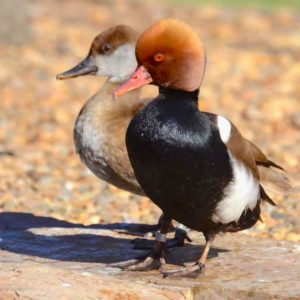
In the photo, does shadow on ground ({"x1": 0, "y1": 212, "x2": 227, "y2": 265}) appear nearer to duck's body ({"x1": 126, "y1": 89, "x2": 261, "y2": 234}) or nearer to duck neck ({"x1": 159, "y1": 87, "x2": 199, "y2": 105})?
duck's body ({"x1": 126, "y1": 89, "x2": 261, "y2": 234})

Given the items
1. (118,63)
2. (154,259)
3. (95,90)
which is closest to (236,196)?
(154,259)

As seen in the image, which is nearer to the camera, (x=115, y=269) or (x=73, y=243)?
(x=115, y=269)

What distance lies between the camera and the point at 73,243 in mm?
5852

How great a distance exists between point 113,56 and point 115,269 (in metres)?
2.49

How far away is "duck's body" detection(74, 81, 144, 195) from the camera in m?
6.55

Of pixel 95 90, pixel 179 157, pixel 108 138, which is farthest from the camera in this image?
pixel 95 90

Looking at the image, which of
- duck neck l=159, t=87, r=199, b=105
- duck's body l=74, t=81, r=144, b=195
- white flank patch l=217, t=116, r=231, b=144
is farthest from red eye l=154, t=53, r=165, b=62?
duck's body l=74, t=81, r=144, b=195

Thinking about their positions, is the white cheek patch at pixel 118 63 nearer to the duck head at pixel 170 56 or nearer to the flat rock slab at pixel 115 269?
the flat rock slab at pixel 115 269

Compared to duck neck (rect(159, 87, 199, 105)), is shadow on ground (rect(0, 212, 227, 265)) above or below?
below

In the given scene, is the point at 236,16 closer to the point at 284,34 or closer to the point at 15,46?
the point at 284,34

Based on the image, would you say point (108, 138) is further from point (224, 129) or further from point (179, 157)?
point (179, 157)

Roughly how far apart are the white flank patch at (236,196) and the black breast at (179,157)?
0.14 ft

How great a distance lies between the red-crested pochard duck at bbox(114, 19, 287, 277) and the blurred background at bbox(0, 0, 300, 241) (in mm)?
1980

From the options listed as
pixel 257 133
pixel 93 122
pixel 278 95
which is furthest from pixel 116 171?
pixel 278 95
